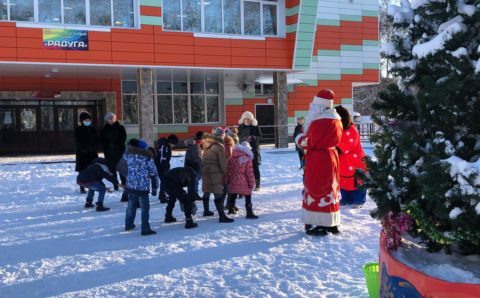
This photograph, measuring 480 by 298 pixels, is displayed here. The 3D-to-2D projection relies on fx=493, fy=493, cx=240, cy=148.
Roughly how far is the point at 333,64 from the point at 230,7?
8.71m

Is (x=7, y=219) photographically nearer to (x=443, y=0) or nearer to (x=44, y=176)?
(x=44, y=176)

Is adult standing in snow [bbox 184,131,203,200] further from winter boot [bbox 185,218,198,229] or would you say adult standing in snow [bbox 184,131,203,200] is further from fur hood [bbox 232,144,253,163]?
winter boot [bbox 185,218,198,229]

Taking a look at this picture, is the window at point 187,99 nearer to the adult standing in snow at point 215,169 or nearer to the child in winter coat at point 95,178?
the child in winter coat at point 95,178

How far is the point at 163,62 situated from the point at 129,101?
16.3 ft

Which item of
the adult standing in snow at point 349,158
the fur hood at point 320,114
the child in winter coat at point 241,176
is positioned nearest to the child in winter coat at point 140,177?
the child in winter coat at point 241,176

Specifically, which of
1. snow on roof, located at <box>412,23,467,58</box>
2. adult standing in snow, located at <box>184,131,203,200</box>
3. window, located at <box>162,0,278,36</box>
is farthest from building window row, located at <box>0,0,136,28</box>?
snow on roof, located at <box>412,23,467,58</box>

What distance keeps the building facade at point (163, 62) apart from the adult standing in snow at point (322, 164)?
12.2 metres

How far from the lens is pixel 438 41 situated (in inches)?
94.1

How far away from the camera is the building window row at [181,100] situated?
70.7ft

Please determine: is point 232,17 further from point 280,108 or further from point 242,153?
point 242,153

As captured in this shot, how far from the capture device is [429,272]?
2.51 m

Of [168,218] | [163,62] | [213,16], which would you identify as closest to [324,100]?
[168,218]

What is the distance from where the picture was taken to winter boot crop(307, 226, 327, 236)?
5.81 metres

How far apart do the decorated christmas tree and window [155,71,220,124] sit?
19156 mm
